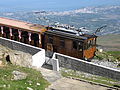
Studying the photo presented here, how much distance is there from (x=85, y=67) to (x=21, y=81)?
6310 mm

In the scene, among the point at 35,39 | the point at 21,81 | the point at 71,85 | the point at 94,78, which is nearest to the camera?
the point at 21,81

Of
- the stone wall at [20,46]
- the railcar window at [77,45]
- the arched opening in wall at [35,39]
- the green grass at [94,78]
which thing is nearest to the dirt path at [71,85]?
the green grass at [94,78]

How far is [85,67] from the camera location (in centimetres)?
2281

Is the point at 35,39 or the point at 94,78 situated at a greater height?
the point at 35,39

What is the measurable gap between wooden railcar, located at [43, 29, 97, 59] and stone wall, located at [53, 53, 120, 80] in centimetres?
152

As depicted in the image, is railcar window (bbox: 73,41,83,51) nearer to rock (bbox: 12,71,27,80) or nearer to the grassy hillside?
rock (bbox: 12,71,27,80)

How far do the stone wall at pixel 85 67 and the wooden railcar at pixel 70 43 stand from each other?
152 cm

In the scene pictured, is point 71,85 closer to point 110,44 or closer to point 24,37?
point 24,37

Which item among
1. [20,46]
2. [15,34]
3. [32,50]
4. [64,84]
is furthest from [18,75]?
[15,34]

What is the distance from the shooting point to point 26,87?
18.2 metres

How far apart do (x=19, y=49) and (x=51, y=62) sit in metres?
4.64

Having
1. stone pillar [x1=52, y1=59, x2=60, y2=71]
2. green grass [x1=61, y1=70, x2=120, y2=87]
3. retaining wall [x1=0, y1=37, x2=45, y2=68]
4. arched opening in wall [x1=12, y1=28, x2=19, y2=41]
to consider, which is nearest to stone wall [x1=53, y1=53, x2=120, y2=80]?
green grass [x1=61, y1=70, x2=120, y2=87]

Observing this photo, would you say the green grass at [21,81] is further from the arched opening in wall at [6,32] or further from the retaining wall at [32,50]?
the arched opening in wall at [6,32]

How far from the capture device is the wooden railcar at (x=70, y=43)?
24.6 metres
